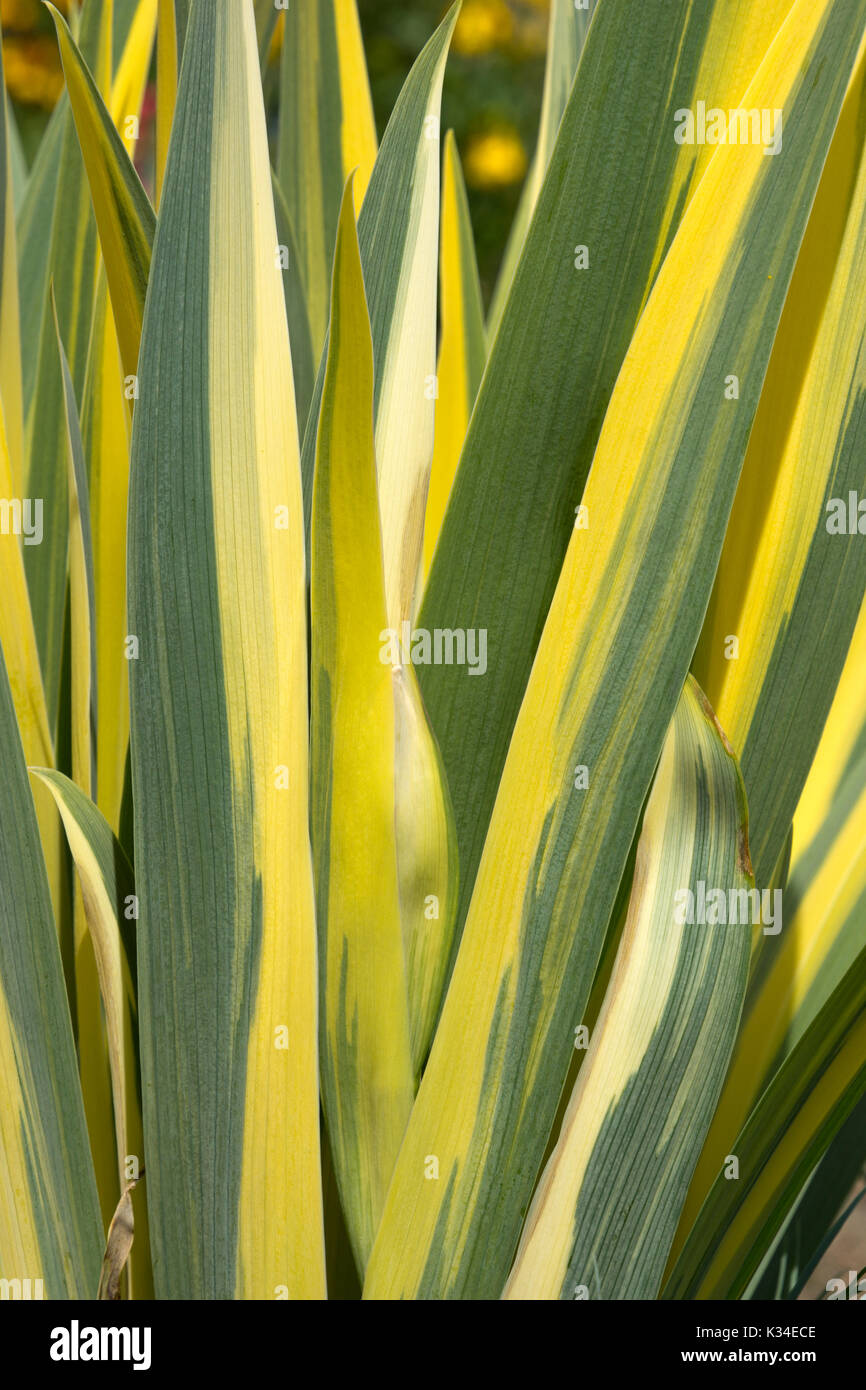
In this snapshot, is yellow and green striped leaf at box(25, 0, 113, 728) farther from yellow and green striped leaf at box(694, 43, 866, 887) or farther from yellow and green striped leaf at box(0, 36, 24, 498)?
yellow and green striped leaf at box(694, 43, 866, 887)

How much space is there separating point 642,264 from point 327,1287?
35 centimetres

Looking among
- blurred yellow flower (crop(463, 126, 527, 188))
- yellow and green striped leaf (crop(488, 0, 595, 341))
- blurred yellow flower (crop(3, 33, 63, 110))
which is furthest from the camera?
blurred yellow flower (crop(463, 126, 527, 188))

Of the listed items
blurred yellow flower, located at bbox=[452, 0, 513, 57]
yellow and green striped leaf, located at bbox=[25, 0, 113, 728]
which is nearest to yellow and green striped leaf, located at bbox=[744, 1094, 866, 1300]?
yellow and green striped leaf, located at bbox=[25, 0, 113, 728]

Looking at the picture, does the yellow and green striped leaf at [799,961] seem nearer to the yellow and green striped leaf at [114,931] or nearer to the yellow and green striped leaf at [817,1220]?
the yellow and green striped leaf at [817,1220]

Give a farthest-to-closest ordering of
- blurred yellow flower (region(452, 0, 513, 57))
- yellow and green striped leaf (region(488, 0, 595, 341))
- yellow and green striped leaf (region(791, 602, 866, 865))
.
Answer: blurred yellow flower (region(452, 0, 513, 57))
yellow and green striped leaf (region(488, 0, 595, 341))
yellow and green striped leaf (region(791, 602, 866, 865))

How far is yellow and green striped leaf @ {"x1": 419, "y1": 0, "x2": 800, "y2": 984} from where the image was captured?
318 millimetres

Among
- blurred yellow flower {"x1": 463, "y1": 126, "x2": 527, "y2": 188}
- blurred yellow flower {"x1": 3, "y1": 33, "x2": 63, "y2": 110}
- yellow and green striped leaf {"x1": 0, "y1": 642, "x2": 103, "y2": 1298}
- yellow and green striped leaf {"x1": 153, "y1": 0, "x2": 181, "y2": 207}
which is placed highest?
blurred yellow flower {"x1": 463, "y1": 126, "x2": 527, "y2": 188}

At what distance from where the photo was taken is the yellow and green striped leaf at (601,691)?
0.96ft

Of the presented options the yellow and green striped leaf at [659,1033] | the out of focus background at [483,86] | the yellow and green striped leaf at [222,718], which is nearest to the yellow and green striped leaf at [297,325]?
the yellow and green striped leaf at [222,718]

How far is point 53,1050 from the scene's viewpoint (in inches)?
12.9

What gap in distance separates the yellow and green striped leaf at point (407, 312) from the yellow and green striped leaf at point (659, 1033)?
113mm

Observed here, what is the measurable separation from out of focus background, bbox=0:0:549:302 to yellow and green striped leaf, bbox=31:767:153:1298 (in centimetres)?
145

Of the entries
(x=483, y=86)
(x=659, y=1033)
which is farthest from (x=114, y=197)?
→ (x=483, y=86)
